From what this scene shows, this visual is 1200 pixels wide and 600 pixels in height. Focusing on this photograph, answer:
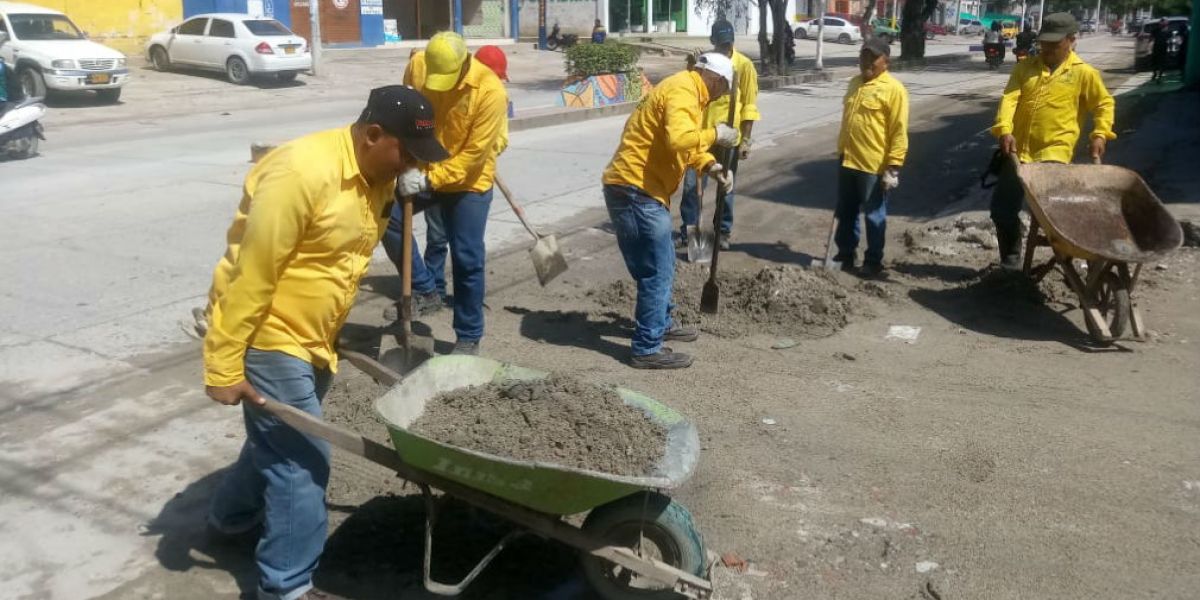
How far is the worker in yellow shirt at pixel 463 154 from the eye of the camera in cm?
541

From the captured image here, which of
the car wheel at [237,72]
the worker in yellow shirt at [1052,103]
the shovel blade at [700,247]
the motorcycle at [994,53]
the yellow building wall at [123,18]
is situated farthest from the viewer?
the motorcycle at [994,53]

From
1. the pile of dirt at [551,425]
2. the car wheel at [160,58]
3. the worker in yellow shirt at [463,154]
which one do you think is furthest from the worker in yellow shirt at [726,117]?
the car wheel at [160,58]

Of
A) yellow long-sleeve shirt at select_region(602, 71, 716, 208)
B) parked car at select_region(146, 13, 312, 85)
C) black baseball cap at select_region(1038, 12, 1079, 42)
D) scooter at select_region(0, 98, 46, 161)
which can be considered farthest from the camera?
parked car at select_region(146, 13, 312, 85)

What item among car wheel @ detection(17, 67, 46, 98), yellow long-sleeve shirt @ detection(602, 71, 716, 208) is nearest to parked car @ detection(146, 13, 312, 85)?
car wheel @ detection(17, 67, 46, 98)

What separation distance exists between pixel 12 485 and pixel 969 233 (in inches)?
306

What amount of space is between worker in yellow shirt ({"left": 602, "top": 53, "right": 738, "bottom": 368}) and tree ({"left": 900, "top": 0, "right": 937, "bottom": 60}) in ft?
116

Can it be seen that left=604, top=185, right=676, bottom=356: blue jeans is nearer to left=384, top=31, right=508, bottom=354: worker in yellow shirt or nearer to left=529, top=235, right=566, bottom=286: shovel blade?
left=384, top=31, right=508, bottom=354: worker in yellow shirt

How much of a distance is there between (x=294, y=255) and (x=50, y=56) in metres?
19.2

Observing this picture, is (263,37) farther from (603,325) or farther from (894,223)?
(603,325)

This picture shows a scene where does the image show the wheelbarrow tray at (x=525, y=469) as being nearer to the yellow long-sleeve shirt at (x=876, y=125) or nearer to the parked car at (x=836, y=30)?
the yellow long-sleeve shirt at (x=876, y=125)

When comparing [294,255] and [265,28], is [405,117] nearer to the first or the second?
[294,255]

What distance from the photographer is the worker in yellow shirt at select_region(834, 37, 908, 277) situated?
7594 millimetres

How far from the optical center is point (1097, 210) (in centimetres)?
698

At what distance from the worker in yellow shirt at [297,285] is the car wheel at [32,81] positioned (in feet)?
62.1
